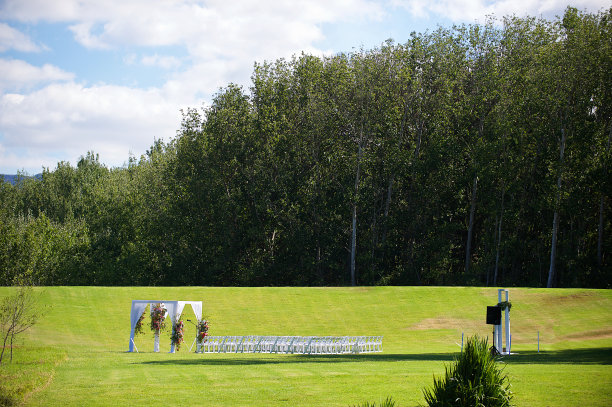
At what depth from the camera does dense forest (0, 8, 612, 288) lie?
121 ft

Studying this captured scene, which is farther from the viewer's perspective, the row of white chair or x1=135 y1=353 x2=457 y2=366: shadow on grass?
the row of white chair

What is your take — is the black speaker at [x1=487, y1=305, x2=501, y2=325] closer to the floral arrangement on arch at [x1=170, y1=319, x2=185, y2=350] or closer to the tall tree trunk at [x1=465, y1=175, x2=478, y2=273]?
the floral arrangement on arch at [x1=170, y1=319, x2=185, y2=350]

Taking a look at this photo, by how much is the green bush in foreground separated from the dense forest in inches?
1163

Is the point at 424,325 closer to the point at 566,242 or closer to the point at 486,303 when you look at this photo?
the point at 486,303

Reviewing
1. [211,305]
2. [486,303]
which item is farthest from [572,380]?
[211,305]

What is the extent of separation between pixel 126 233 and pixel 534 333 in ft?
121

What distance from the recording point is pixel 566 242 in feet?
122

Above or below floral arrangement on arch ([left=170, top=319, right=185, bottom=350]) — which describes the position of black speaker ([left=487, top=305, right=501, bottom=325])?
above

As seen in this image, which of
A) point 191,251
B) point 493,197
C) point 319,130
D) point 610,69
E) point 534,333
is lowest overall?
point 534,333

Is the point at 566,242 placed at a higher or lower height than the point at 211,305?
higher

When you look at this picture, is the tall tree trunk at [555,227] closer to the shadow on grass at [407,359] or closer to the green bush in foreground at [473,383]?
the shadow on grass at [407,359]

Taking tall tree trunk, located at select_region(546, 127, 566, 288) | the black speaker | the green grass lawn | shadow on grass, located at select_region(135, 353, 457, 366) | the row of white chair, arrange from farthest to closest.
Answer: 1. tall tree trunk, located at select_region(546, 127, 566, 288)
2. the row of white chair
3. the black speaker
4. shadow on grass, located at select_region(135, 353, 457, 366)
5. the green grass lawn

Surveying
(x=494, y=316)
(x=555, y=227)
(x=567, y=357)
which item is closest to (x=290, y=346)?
(x=494, y=316)

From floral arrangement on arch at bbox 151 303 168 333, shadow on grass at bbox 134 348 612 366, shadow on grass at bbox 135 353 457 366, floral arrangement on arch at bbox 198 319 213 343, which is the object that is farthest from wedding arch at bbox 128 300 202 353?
shadow on grass at bbox 135 353 457 366
